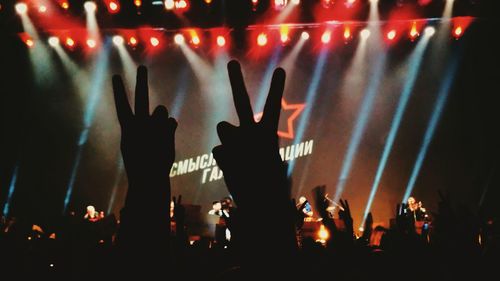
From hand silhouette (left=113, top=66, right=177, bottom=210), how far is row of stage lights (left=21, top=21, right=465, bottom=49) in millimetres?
8449

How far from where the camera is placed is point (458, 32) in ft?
30.2

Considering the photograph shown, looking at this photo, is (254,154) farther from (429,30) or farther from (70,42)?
(70,42)

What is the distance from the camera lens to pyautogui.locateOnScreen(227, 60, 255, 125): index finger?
1183 millimetres

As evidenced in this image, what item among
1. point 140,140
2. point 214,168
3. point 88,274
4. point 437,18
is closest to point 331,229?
point 140,140

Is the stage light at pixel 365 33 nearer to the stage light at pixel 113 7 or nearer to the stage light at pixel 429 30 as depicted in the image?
the stage light at pixel 429 30

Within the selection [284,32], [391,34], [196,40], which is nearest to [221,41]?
[196,40]

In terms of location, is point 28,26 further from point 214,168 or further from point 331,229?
point 331,229

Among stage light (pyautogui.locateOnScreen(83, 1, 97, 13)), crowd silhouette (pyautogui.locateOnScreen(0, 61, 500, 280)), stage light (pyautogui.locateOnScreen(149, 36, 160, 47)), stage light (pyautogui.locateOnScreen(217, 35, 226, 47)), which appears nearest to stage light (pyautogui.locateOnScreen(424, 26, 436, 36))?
stage light (pyautogui.locateOnScreen(217, 35, 226, 47))

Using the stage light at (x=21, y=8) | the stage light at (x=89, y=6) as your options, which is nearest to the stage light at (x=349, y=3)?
the stage light at (x=89, y=6)

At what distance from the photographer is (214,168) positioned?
987cm

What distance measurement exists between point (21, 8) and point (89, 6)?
1.70 meters

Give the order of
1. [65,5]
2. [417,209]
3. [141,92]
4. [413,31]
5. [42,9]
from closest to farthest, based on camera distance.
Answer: [141,92]
[417,209]
[65,5]
[42,9]
[413,31]

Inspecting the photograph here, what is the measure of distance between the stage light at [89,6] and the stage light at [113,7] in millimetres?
415

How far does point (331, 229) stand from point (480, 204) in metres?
9.23
